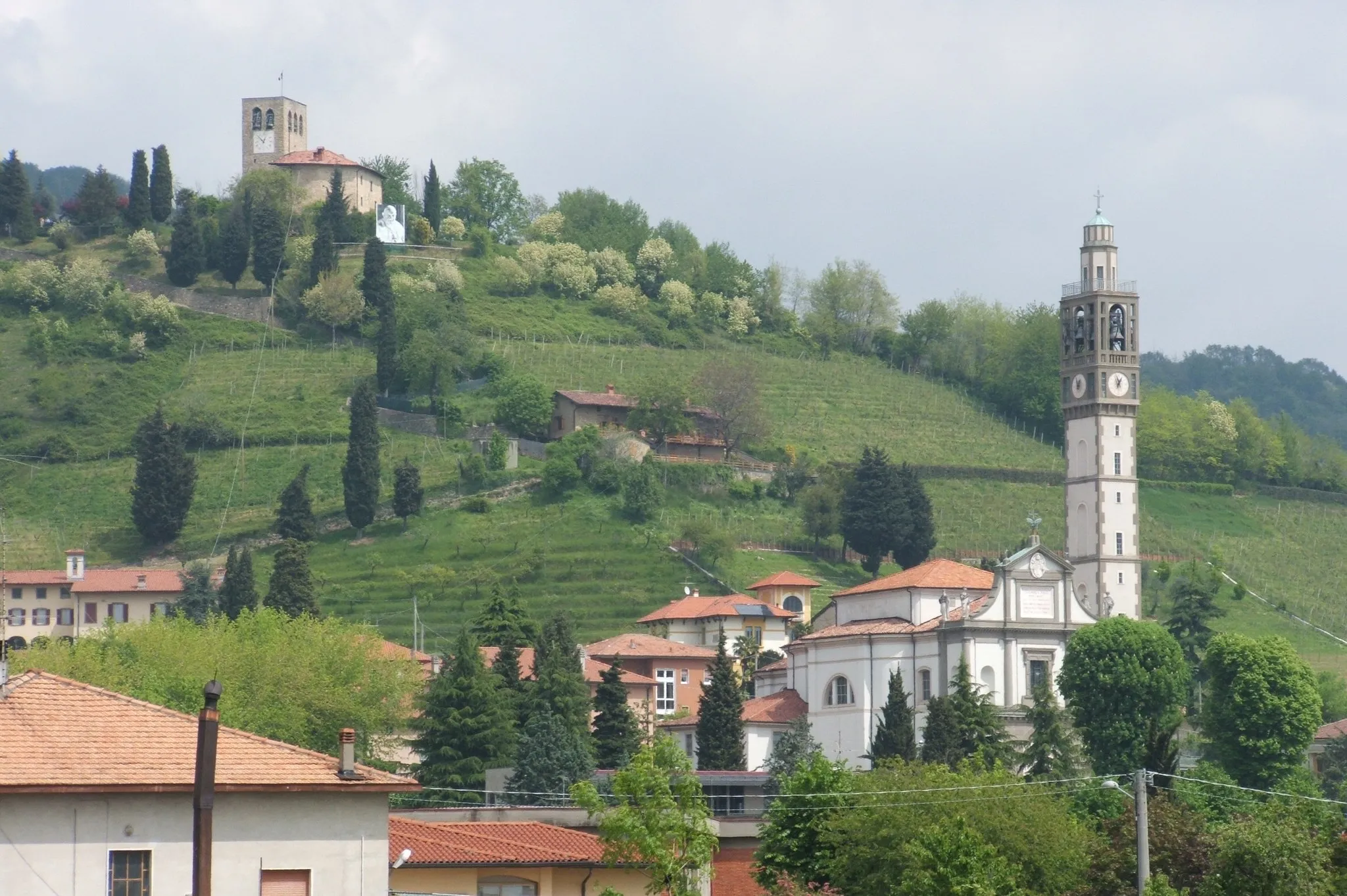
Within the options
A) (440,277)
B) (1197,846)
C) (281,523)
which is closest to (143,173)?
(440,277)

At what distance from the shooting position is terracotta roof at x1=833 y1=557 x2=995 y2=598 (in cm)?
9319

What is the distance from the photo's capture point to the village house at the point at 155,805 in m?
30.1

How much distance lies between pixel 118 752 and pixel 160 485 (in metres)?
96.6

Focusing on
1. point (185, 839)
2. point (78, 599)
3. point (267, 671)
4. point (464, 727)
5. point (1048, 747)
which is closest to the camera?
point (185, 839)

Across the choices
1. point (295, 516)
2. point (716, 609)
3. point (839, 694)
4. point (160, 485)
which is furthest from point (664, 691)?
point (160, 485)

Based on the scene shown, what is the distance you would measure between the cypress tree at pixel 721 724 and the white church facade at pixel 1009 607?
4.42m

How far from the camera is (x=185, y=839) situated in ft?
101

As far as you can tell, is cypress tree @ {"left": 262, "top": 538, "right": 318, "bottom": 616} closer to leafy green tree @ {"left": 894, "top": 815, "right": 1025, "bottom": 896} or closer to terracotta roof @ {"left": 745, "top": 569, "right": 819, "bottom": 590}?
terracotta roof @ {"left": 745, "top": 569, "right": 819, "bottom": 590}

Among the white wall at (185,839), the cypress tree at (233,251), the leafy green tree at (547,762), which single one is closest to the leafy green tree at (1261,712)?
the leafy green tree at (547,762)

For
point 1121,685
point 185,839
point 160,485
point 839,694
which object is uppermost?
point 160,485

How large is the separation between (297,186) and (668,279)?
27.2 metres

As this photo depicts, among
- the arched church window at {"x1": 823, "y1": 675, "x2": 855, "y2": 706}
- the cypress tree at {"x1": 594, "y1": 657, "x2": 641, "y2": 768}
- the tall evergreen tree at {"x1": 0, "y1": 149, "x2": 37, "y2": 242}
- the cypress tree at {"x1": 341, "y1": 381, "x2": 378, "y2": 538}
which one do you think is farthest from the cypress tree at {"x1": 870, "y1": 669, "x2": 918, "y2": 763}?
the tall evergreen tree at {"x1": 0, "y1": 149, "x2": 37, "y2": 242}

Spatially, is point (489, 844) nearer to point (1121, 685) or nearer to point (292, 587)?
point (1121, 685)

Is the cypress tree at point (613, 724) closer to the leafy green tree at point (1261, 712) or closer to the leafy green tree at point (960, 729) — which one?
the leafy green tree at point (960, 729)
